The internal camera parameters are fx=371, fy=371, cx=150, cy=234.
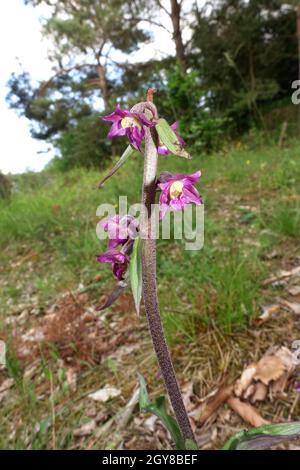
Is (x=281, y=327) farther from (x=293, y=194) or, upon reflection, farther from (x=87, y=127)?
(x=87, y=127)

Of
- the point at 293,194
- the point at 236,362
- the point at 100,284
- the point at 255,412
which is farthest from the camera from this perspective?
the point at 293,194

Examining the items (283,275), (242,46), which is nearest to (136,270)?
(283,275)

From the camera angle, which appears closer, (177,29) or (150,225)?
(150,225)

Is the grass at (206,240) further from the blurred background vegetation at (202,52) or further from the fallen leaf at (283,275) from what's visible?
the blurred background vegetation at (202,52)

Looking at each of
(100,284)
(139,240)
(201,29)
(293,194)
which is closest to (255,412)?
(139,240)

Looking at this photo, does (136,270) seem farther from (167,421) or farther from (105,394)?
(105,394)

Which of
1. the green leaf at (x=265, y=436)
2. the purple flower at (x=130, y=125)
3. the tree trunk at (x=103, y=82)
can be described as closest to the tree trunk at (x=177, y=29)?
the tree trunk at (x=103, y=82)

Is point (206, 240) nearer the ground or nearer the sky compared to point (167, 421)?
nearer the sky
